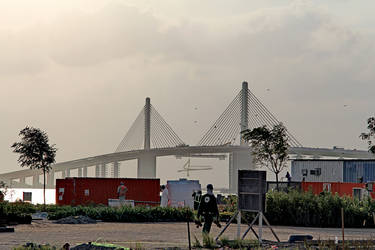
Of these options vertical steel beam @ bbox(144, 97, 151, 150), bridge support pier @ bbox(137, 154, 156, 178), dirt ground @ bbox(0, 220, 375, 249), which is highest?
vertical steel beam @ bbox(144, 97, 151, 150)

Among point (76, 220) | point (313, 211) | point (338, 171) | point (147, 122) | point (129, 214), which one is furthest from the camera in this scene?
point (147, 122)

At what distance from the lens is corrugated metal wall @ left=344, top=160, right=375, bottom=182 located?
Answer: 2312 inches

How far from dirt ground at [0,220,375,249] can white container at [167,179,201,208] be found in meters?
10.1

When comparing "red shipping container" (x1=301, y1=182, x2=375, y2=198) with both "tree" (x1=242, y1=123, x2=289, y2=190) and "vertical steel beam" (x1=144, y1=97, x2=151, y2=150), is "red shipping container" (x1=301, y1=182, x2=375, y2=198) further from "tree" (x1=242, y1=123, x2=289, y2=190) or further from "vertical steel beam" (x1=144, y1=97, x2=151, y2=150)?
"vertical steel beam" (x1=144, y1=97, x2=151, y2=150)

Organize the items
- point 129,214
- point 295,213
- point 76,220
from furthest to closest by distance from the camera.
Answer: point 129,214, point 295,213, point 76,220

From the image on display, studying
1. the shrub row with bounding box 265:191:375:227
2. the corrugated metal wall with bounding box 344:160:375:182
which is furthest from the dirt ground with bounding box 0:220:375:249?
the corrugated metal wall with bounding box 344:160:375:182

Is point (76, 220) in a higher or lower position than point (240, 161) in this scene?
lower

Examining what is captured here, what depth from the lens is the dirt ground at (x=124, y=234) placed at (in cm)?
2106

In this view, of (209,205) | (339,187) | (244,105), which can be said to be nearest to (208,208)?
(209,205)

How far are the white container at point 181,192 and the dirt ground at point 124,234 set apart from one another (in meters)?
10.1

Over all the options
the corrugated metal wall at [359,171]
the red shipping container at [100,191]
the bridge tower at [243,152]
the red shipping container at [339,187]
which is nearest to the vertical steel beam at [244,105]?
the bridge tower at [243,152]

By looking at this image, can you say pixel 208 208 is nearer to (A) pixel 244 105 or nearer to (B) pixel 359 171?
(B) pixel 359 171

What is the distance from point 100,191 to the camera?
43562 mm

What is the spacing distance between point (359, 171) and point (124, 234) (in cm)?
3692
